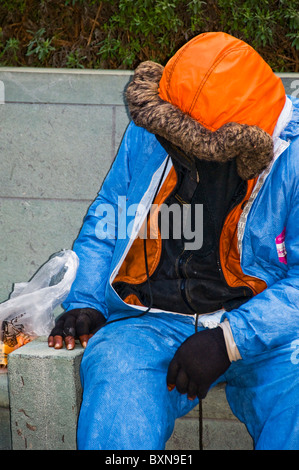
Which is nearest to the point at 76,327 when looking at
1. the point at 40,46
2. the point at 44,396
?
the point at 44,396

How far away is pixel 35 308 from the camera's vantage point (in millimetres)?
2945

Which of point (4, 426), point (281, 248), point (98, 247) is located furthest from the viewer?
point (4, 426)

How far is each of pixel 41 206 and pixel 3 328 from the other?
134 centimetres

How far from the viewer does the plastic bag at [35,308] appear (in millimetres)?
2904

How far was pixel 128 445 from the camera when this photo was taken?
74.0 inches

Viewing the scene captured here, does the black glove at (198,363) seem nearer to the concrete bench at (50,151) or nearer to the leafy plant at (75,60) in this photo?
the concrete bench at (50,151)

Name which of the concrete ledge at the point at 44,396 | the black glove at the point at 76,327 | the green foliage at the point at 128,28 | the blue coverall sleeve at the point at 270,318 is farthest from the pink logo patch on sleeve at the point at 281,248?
the green foliage at the point at 128,28

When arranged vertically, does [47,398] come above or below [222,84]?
below

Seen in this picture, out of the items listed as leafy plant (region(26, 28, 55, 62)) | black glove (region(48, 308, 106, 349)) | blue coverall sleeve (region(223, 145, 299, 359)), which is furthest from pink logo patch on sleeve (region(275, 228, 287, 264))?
leafy plant (region(26, 28, 55, 62))

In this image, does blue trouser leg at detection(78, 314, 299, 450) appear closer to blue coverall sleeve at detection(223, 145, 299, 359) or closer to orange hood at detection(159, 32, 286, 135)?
blue coverall sleeve at detection(223, 145, 299, 359)

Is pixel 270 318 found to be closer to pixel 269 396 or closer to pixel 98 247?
pixel 269 396

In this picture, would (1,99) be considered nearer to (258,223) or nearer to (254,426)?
(258,223)

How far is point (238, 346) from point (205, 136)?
779mm

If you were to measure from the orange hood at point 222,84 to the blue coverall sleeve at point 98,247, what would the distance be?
1.98ft
